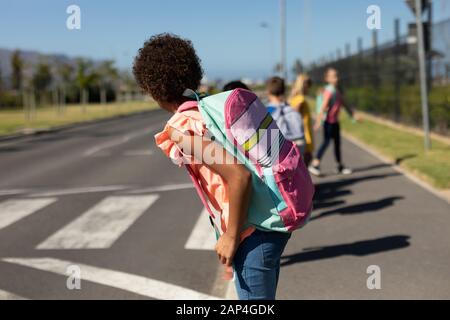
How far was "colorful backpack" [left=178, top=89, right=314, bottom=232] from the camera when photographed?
A: 2.17 m

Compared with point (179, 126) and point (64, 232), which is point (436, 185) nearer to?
point (64, 232)

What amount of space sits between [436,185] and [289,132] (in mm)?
2781

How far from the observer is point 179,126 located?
7.14 feet

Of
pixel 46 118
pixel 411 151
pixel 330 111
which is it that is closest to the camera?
pixel 330 111

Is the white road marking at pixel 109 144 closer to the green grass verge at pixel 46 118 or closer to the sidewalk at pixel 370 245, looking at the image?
the green grass verge at pixel 46 118

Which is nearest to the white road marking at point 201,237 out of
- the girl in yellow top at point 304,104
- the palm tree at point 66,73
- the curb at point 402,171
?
the girl in yellow top at point 304,104

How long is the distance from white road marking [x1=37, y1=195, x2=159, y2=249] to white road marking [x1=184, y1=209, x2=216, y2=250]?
0.78 meters

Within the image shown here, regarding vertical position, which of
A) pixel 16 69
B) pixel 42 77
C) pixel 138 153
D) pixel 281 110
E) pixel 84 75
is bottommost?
pixel 138 153

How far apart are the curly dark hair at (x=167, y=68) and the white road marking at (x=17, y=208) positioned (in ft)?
16.7

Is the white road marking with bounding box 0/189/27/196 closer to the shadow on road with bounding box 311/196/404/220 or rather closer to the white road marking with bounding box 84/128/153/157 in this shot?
the shadow on road with bounding box 311/196/404/220

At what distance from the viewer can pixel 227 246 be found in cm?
221

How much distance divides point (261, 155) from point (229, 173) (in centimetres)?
16
